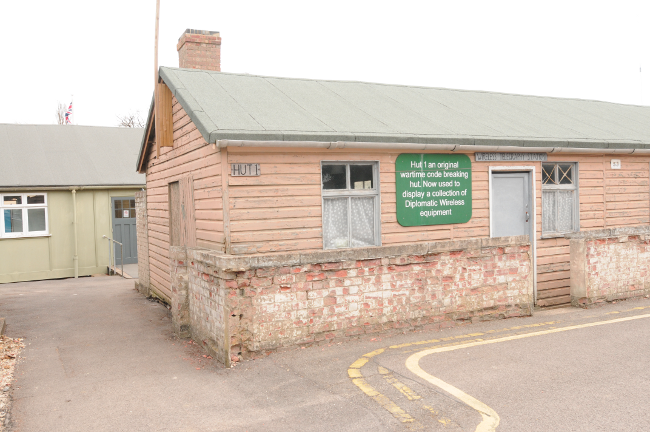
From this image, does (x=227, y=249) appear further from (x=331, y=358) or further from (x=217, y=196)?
(x=331, y=358)

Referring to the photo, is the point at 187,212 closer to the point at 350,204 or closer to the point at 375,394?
the point at 350,204

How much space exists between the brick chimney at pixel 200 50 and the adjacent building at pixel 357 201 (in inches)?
1.2

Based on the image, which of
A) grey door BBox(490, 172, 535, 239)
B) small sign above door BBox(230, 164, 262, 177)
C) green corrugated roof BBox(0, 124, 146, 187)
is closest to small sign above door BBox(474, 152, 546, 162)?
grey door BBox(490, 172, 535, 239)

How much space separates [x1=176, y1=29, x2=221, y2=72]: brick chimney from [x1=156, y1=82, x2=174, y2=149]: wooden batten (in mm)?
1646

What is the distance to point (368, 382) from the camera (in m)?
5.81

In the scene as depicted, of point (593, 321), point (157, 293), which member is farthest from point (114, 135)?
point (593, 321)

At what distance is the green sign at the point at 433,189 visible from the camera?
9242 millimetres

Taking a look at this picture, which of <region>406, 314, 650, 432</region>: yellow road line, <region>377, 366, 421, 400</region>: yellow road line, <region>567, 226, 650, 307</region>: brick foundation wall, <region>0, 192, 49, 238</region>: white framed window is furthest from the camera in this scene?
<region>0, 192, 49, 238</region>: white framed window

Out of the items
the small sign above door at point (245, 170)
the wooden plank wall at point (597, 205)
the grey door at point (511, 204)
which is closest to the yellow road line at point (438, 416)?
the small sign above door at point (245, 170)

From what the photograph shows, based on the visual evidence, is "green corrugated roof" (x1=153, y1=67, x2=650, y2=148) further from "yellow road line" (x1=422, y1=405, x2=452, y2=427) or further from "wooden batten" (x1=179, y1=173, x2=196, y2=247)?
"yellow road line" (x1=422, y1=405, x2=452, y2=427)

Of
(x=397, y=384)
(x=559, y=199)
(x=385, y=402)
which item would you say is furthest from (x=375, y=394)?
(x=559, y=199)

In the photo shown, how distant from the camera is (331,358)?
6.74 m

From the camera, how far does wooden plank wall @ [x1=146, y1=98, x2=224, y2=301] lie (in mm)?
8266

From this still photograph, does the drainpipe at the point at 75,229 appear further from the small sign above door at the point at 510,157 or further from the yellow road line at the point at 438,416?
the yellow road line at the point at 438,416
